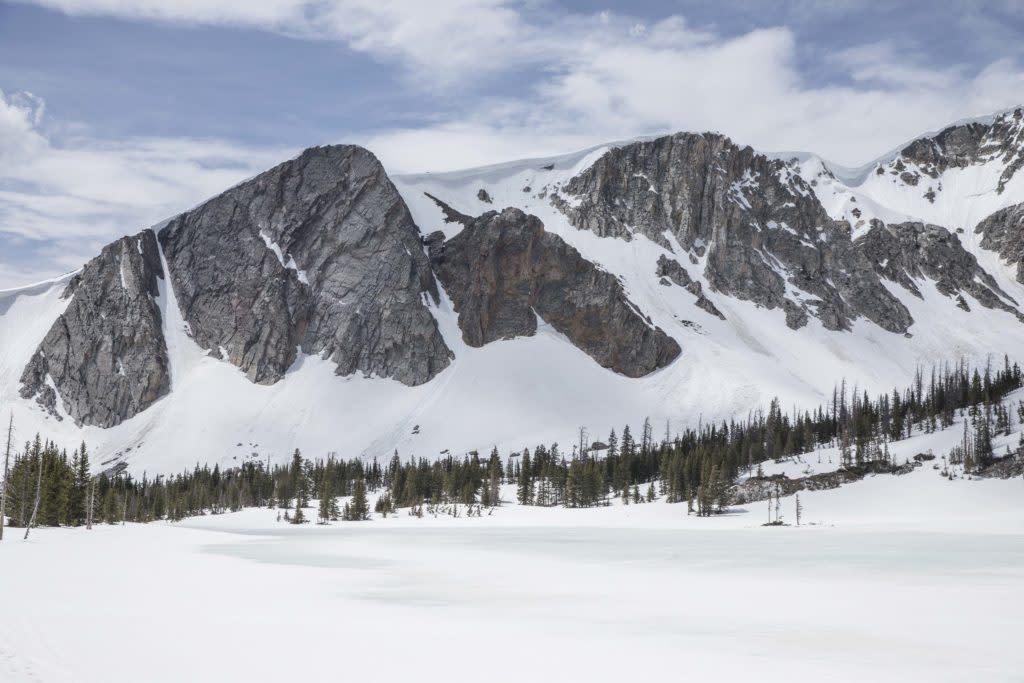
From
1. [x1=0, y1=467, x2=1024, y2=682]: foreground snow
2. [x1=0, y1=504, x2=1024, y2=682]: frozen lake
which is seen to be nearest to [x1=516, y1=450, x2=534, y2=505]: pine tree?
[x1=0, y1=467, x2=1024, y2=682]: foreground snow

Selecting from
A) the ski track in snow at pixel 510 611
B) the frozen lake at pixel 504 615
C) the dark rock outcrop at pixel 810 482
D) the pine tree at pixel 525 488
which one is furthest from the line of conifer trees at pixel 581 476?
the frozen lake at pixel 504 615

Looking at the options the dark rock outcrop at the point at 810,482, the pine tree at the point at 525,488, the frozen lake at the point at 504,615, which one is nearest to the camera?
the frozen lake at the point at 504,615

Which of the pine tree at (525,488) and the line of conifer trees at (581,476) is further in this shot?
the pine tree at (525,488)

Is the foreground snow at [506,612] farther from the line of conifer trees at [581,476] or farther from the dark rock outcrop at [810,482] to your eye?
the line of conifer trees at [581,476]

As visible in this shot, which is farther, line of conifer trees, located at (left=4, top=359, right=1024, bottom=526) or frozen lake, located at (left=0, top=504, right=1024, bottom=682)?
line of conifer trees, located at (left=4, top=359, right=1024, bottom=526)

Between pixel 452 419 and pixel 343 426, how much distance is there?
2545 centimetres

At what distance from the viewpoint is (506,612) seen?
82.2 ft

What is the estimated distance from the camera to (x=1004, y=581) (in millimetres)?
33875

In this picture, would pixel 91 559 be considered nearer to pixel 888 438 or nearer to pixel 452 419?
pixel 888 438

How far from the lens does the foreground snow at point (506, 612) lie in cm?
1703

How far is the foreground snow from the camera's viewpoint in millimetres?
17031

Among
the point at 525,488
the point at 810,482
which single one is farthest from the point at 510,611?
the point at 525,488

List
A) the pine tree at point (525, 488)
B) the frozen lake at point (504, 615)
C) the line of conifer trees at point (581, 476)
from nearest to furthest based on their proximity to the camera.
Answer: the frozen lake at point (504, 615), the line of conifer trees at point (581, 476), the pine tree at point (525, 488)

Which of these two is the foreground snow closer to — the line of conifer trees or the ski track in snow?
the ski track in snow
